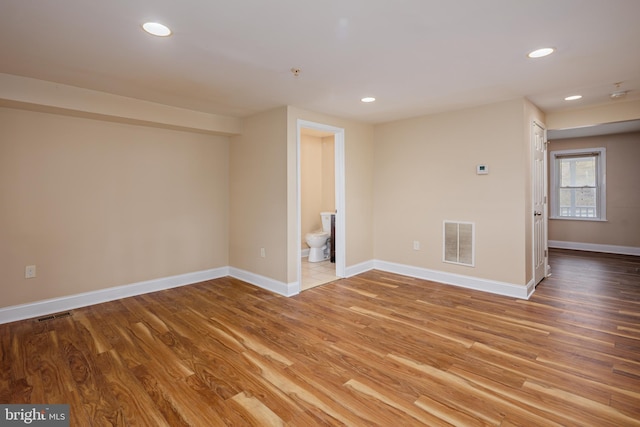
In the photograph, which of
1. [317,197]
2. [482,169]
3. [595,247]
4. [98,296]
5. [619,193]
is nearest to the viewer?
[98,296]

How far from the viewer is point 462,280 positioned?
4.21 meters

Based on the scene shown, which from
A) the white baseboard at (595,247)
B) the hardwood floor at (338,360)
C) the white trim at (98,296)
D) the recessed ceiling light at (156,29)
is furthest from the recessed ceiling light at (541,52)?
the white baseboard at (595,247)

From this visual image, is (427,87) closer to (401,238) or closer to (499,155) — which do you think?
(499,155)

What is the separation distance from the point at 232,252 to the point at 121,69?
9.27 ft

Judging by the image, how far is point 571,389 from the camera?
2.03m

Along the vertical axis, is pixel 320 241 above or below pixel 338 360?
above

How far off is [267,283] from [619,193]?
691 cm

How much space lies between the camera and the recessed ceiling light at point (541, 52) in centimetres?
238

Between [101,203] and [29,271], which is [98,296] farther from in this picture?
[101,203]

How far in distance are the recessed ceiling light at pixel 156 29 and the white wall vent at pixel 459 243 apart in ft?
12.3

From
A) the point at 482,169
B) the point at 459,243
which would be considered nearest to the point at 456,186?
the point at 482,169

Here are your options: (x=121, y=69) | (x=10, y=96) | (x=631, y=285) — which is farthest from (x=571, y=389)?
(x=10, y=96)

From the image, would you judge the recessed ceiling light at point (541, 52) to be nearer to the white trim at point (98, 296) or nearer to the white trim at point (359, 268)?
the white trim at point (359, 268)

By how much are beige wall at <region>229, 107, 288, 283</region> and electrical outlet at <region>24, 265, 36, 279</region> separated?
7.35 ft
